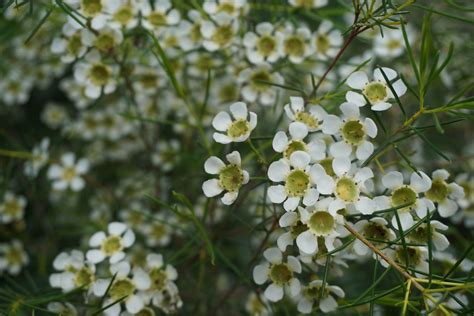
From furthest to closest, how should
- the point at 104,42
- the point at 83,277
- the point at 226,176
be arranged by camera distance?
the point at 104,42 < the point at 83,277 < the point at 226,176

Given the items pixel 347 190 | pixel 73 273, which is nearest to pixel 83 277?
pixel 73 273

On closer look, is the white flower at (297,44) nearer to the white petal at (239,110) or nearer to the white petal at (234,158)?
the white petal at (239,110)

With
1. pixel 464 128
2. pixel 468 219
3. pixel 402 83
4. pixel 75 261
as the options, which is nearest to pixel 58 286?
pixel 75 261

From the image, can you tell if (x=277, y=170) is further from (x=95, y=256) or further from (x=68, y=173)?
(x=68, y=173)

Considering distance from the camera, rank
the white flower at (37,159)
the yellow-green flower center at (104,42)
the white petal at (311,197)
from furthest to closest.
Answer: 1. the white flower at (37,159)
2. the yellow-green flower center at (104,42)
3. the white petal at (311,197)

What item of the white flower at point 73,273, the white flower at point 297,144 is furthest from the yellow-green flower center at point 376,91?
the white flower at point 73,273

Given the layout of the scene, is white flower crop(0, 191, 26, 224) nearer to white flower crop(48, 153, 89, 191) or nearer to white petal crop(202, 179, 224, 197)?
white flower crop(48, 153, 89, 191)

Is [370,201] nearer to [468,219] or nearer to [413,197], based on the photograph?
[413,197]
